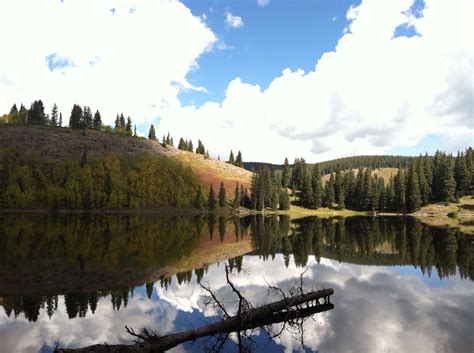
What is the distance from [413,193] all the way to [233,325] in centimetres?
15070

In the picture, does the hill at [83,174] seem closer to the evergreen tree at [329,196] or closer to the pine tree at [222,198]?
the pine tree at [222,198]

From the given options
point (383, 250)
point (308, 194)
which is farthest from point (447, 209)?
point (383, 250)

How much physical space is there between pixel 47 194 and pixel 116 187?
2626 centimetres

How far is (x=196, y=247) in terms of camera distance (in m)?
53.0

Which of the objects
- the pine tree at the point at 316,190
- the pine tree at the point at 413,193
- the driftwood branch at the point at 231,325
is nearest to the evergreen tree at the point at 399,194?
the pine tree at the point at 413,193

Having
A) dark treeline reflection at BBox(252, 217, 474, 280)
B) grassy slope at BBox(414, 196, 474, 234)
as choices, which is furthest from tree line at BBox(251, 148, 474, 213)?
dark treeline reflection at BBox(252, 217, 474, 280)

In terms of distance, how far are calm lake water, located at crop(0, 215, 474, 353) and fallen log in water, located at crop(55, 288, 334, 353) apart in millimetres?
674

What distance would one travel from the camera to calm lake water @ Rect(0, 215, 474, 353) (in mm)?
18484

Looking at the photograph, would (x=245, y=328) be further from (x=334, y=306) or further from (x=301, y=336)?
(x=334, y=306)

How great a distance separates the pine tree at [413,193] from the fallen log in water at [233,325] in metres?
143

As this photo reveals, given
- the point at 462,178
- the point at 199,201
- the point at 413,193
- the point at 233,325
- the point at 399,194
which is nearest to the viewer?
the point at 233,325

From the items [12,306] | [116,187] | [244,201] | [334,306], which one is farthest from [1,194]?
[334,306]

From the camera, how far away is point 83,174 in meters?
158

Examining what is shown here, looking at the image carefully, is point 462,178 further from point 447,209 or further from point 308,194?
point 308,194
